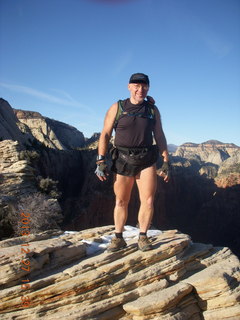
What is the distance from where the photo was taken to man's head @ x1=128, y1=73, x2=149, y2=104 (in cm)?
407

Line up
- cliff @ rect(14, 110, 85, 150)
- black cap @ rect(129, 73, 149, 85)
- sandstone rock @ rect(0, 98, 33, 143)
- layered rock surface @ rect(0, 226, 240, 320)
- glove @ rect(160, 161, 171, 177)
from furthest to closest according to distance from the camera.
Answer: cliff @ rect(14, 110, 85, 150), sandstone rock @ rect(0, 98, 33, 143), glove @ rect(160, 161, 171, 177), black cap @ rect(129, 73, 149, 85), layered rock surface @ rect(0, 226, 240, 320)

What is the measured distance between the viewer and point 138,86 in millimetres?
4094

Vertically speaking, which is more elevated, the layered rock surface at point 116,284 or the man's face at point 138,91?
the man's face at point 138,91

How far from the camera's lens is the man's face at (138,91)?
4090mm

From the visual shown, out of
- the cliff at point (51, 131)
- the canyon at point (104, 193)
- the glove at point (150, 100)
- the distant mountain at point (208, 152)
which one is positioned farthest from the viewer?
the distant mountain at point (208, 152)

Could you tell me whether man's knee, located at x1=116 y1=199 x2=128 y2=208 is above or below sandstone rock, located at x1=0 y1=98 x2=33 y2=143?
below

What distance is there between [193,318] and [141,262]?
1088mm

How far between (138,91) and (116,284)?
2878mm

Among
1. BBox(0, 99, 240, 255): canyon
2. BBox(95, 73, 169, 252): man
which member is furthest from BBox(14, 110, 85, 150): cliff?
BBox(95, 73, 169, 252): man

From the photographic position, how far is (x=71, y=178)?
3083 centimetres

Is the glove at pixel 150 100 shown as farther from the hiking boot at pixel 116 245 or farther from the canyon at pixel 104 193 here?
the canyon at pixel 104 193

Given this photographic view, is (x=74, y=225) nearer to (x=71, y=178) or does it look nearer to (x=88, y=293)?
(x=71, y=178)

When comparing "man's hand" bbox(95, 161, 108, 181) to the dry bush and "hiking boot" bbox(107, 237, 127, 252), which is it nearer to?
"hiking boot" bbox(107, 237, 127, 252)

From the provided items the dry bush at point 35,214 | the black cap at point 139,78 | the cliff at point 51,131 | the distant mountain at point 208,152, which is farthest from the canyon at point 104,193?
the distant mountain at point 208,152
